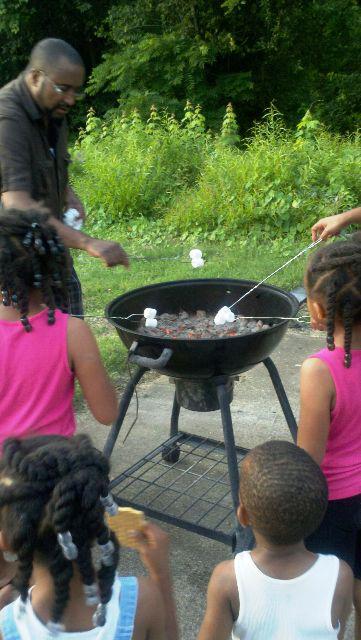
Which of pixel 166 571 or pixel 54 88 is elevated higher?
pixel 54 88

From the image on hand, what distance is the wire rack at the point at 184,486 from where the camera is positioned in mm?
2691

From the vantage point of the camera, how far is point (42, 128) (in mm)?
2814

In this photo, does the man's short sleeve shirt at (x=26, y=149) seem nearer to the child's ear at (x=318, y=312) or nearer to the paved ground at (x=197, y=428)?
the paved ground at (x=197, y=428)

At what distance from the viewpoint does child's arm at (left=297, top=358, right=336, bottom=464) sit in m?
1.67

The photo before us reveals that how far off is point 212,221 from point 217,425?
401cm

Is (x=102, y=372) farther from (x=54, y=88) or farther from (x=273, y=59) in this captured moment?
(x=273, y=59)

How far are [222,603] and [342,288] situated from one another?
2.72 ft

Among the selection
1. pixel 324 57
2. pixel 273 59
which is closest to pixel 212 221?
pixel 273 59

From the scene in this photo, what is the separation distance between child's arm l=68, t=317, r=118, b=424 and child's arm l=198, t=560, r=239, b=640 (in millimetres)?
668

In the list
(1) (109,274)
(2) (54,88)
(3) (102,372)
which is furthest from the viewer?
(1) (109,274)

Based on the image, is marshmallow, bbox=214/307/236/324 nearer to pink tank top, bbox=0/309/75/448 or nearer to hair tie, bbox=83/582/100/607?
pink tank top, bbox=0/309/75/448

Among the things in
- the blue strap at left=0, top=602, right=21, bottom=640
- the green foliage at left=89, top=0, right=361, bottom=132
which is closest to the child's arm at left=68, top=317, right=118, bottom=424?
the blue strap at left=0, top=602, right=21, bottom=640

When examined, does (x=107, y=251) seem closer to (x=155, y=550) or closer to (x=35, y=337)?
(x=35, y=337)

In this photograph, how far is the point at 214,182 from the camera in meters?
7.45
